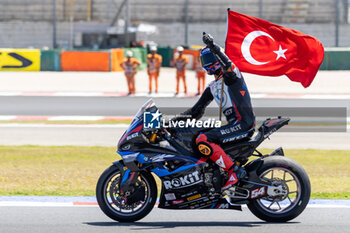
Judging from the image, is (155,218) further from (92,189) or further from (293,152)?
(293,152)

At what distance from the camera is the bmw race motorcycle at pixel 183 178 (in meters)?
6.21

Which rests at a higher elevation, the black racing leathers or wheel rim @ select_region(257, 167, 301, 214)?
the black racing leathers

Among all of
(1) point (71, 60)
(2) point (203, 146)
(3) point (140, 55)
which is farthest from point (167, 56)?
(2) point (203, 146)

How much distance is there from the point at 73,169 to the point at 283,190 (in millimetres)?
3954

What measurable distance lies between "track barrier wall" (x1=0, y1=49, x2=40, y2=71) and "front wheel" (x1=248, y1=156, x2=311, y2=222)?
2677 cm

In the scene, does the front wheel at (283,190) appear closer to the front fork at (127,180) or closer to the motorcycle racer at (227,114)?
the motorcycle racer at (227,114)

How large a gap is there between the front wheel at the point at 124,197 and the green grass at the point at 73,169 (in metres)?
1.34

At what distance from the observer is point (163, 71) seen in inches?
1449

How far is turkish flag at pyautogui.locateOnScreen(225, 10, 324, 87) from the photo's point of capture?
7.73 m

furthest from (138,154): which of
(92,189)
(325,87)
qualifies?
(325,87)

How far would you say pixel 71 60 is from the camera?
32.9 metres

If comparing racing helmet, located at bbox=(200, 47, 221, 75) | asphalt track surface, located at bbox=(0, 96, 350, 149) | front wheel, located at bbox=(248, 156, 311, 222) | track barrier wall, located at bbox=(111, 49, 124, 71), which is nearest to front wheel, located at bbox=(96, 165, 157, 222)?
front wheel, located at bbox=(248, 156, 311, 222)

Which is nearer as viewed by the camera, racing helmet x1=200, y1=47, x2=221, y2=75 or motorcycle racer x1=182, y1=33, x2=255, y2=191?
motorcycle racer x1=182, y1=33, x2=255, y2=191

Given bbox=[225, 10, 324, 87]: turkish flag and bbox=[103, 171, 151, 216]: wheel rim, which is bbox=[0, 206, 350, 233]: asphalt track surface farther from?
bbox=[225, 10, 324, 87]: turkish flag
